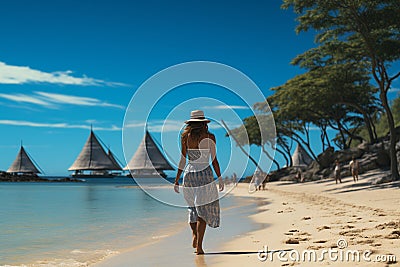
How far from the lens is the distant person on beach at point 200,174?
615 cm

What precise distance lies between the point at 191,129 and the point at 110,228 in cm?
629

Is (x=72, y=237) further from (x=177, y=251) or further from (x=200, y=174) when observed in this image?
(x=200, y=174)

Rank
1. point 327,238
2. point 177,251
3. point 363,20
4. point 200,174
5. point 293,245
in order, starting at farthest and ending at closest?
point 363,20, point 177,251, point 327,238, point 293,245, point 200,174

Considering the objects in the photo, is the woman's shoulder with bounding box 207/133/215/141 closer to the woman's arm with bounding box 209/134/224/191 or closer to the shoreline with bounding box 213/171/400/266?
the woman's arm with bounding box 209/134/224/191

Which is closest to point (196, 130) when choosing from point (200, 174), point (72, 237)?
point (200, 174)

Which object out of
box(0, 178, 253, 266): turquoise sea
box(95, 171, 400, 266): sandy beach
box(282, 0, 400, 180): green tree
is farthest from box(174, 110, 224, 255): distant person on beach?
box(282, 0, 400, 180): green tree

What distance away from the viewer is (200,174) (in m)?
6.15

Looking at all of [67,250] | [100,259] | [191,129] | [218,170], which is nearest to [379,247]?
[218,170]

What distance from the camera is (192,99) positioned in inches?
334

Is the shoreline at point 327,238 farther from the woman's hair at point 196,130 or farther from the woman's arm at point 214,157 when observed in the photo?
the woman's hair at point 196,130

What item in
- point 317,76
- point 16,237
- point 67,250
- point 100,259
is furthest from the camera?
point 317,76

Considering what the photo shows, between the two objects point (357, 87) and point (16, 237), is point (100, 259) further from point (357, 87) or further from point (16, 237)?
point (357, 87)

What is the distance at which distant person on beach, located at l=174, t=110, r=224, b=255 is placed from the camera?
615cm

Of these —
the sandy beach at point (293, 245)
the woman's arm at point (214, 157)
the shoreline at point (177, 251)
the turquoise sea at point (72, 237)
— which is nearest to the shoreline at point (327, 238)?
the sandy beach at point (293, 245)
